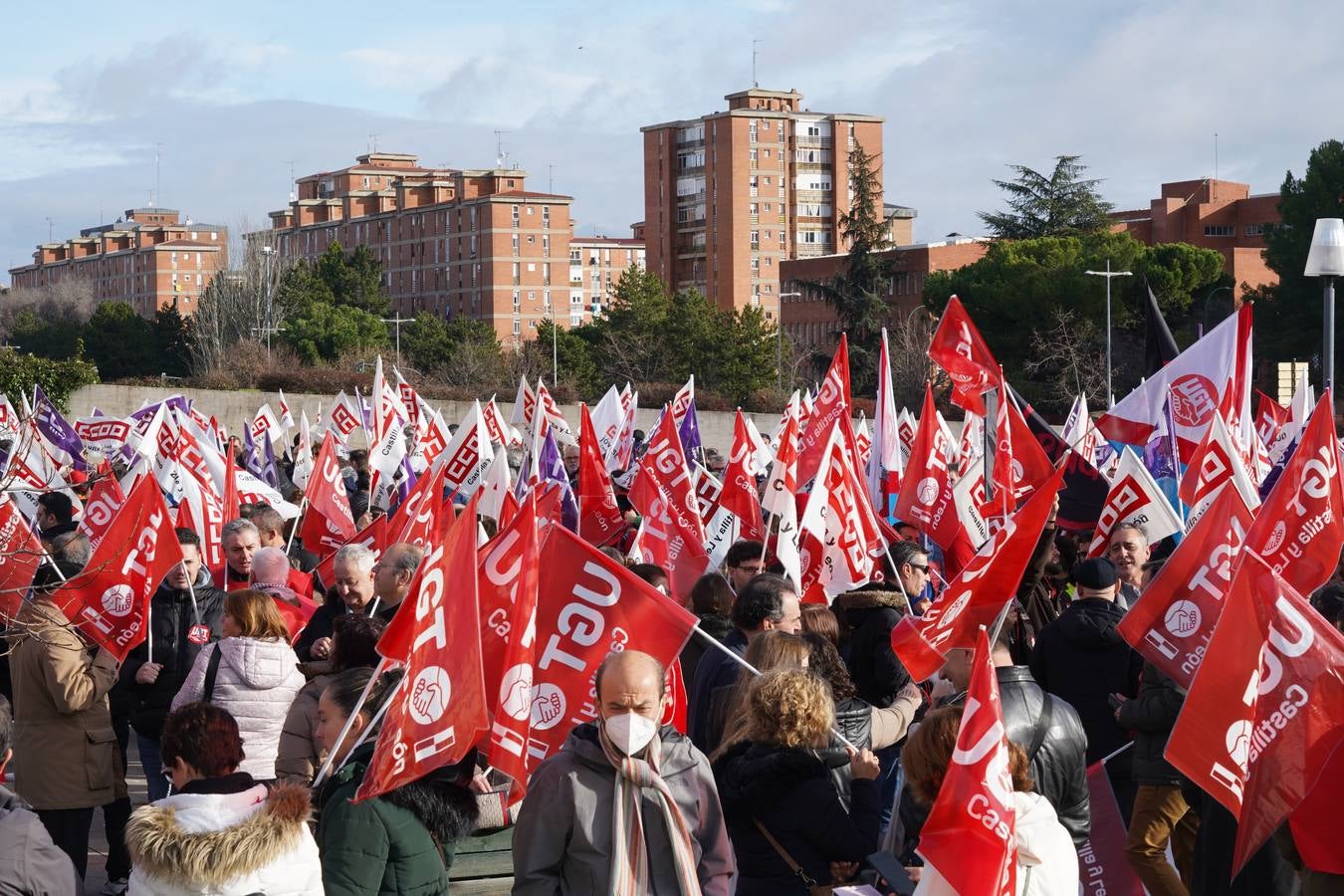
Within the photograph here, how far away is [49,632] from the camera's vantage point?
704 cm

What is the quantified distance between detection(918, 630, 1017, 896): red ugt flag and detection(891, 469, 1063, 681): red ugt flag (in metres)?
2.14

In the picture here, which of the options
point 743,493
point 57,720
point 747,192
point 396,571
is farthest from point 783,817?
point 747,192

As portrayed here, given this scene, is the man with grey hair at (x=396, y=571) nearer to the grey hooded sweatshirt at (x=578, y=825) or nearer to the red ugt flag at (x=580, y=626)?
the red ugt flag at (x=580, y=626)

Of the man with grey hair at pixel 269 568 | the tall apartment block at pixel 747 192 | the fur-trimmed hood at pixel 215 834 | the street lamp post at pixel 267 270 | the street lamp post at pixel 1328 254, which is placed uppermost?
the tall apartment block at pixel 747 192

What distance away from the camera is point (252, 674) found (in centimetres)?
652

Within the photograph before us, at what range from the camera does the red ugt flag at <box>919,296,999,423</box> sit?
13.7m

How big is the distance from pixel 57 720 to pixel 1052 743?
399 cm

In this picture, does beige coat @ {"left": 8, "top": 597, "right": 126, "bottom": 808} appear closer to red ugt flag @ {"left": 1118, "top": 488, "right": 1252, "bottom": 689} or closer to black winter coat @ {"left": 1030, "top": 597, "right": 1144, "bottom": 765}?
black winter coat @ {"left": 1030, "top": 597, "right": 1144, "bottom": 765}

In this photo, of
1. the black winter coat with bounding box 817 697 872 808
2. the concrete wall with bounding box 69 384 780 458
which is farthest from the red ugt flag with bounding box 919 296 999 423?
the concrete wall with bounding box 69 384 780 458

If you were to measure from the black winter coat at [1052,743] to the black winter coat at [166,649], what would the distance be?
3907mm

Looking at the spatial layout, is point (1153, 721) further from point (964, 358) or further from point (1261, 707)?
point (964, 358)

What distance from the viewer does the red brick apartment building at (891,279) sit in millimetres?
91125

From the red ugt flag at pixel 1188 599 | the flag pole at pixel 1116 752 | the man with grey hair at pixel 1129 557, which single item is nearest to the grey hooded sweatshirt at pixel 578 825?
the red ugt flag at pixel 1188 599

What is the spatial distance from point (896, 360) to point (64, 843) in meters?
64.0
